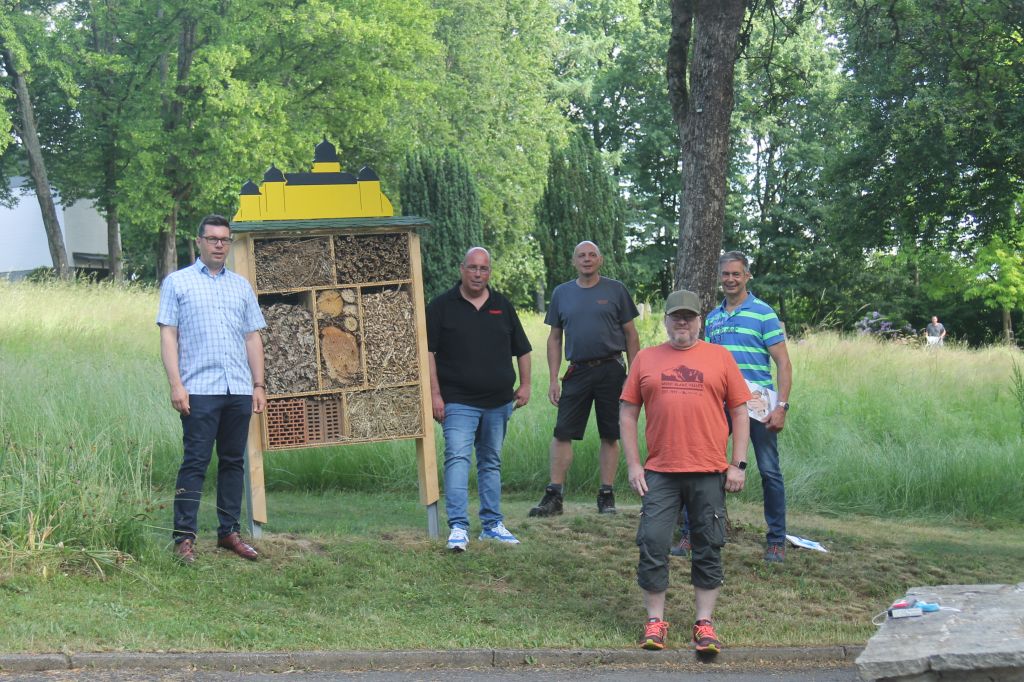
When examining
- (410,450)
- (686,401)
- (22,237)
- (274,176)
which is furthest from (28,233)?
(686,401)

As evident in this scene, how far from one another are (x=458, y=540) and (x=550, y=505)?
1647mm

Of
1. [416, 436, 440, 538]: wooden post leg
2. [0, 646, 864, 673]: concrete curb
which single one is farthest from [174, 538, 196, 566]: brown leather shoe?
[416, 436, 440, 538]: wooden post leg

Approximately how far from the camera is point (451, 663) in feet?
21.0

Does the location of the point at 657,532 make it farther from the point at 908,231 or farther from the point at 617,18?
the point at 617,18

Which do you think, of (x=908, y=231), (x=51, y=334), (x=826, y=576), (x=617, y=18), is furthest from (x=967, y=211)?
(x=617, y=18)

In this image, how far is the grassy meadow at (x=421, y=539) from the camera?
6.86 meters

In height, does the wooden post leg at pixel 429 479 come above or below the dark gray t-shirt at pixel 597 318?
below

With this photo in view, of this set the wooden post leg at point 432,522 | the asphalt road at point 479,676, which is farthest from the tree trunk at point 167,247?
the asphalt road at point 479,676

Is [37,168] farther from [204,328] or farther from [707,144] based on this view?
[707,144]

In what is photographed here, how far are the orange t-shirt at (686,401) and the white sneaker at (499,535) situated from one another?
2.26m

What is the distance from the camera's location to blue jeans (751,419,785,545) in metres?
8.19

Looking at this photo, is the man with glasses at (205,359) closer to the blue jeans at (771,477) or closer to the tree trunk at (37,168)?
the blue jeans at (771,477)

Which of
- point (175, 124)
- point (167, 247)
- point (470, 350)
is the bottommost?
point (470, 350)

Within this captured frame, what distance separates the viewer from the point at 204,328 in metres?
7.73
